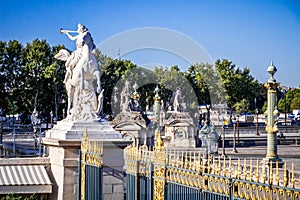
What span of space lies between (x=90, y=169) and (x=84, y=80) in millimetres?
2117

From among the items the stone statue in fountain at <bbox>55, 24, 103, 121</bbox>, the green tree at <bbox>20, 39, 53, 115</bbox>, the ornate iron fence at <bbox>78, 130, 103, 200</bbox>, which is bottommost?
the ornate iron fence at <bbox>78, 130, 103, 200</bbox>

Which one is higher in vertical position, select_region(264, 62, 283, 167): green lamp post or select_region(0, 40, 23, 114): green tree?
select_region(0, 40, 23, 114): green tree

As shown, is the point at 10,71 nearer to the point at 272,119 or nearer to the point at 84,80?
the point at 272,119

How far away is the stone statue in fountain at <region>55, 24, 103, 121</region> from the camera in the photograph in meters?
10.7

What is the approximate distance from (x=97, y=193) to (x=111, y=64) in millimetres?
51428

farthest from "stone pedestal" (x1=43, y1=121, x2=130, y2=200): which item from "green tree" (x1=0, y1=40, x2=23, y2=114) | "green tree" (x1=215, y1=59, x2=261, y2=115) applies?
"green tree" (x1=215, y1=59, x2=261, y2=115)

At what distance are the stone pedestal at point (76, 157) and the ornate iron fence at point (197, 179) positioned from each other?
1.33 metres

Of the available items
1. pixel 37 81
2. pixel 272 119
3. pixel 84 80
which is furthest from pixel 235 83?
pixel 84 80

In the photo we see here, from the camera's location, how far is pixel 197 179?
20.8ft

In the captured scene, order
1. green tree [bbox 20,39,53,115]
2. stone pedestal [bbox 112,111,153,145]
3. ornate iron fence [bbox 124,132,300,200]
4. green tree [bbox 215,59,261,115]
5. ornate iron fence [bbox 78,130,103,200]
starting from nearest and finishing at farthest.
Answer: ornate iron fence [bbox 124,132,300,200], ornate iron fence [bbox 78,130,103,200], stone pedestal [bbox 112,111,153,145], green tree [bbox 20,39,53,115], green tree [bbox 215,59,261,115]

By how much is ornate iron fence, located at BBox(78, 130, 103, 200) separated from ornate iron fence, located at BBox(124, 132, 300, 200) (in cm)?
67

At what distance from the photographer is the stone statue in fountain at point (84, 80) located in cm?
1067

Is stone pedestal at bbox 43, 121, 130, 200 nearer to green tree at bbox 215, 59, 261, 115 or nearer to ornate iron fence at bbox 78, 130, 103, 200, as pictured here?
ornate iron fence at bbox 78, 130, 103, 200

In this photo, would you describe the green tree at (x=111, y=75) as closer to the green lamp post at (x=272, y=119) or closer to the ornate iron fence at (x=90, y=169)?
the green lamp post at (x=272, y=119)
